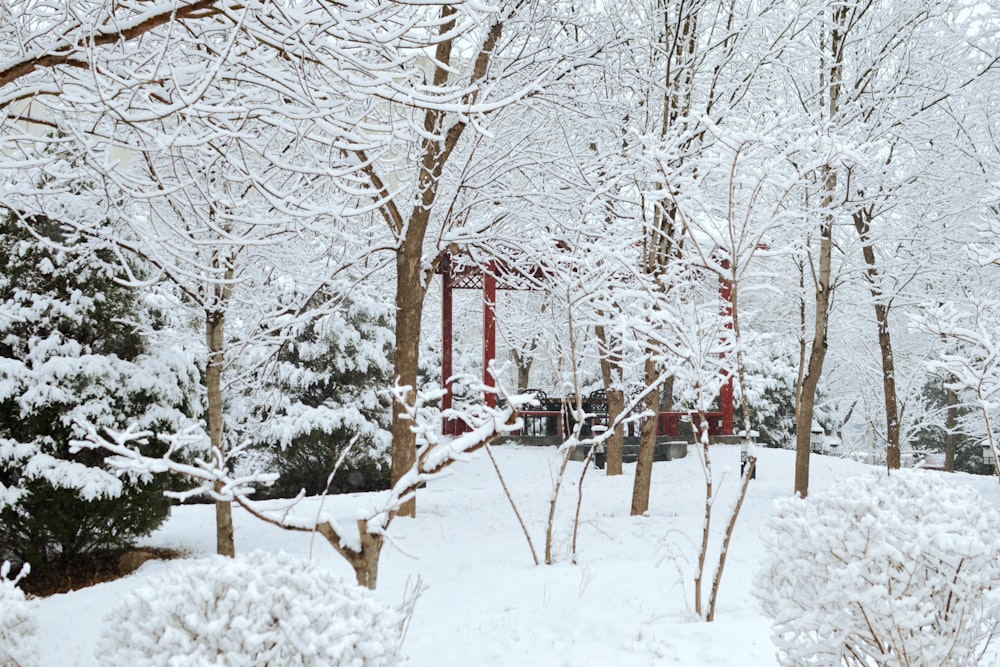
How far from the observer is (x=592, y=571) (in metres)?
5.91

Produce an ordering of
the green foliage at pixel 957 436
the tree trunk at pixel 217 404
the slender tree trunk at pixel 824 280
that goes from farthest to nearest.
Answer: the green foliage at pixel 957 436, the slender tree trunk at pixel 824 280, the tree trunk at pixel 217 404

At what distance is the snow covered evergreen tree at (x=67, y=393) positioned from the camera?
6.82m

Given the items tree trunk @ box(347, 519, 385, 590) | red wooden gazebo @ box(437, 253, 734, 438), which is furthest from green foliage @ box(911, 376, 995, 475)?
tree trunk @ box(347, 519, 385, 590)

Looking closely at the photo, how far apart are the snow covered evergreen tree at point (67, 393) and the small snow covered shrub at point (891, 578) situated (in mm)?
5679

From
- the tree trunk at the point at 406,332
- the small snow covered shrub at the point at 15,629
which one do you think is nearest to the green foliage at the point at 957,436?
the tree trunk at the point at 406,332

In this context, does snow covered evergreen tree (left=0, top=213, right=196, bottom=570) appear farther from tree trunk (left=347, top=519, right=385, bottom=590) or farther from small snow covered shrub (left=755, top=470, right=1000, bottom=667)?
small snow covered shrub (left=755, top=470, right=1000, bottom=667)

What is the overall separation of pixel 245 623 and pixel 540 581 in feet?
12.3

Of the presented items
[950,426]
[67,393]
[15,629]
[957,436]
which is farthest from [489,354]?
[957,436]

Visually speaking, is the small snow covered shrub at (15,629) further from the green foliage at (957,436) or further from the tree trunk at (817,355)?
the green foliage at (957,436)

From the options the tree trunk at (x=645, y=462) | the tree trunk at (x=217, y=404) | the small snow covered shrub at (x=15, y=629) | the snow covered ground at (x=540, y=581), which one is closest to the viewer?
the small snow covered shrub at (x=15, y=629)

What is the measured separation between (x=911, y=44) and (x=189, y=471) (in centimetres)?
1157

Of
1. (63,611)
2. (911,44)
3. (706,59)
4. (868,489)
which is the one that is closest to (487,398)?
(706,59)

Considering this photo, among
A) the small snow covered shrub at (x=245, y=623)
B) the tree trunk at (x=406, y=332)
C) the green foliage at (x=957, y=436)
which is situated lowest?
the green foliage at (x=957, y=436)

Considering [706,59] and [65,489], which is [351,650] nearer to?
[65,489]
